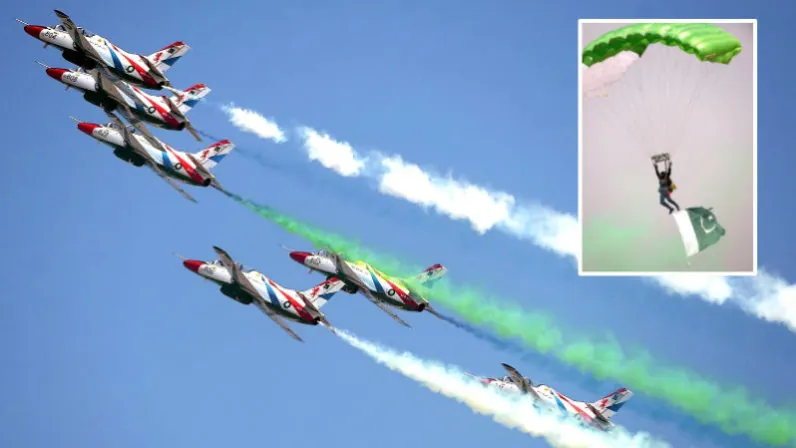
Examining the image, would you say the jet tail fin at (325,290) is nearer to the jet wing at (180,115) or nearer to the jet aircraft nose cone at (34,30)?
the jet wing at (180,115)

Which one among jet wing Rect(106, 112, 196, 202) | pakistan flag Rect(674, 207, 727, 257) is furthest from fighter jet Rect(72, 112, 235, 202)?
pakistan flag Rect(674, 207, 727, 257)

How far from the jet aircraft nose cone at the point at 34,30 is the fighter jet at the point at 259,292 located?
11.7 metres

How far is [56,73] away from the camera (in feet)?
300

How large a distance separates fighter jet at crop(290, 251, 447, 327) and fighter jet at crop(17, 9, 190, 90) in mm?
9892

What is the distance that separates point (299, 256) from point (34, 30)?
1485 cm

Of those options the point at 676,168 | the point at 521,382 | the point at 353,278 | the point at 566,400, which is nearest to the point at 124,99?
the point at 353,278

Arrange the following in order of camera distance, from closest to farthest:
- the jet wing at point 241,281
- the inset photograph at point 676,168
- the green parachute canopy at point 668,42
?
the green parachute canopy at point 668,42 < the jet wing at point 241,281 < the inset photograph at point 676,168

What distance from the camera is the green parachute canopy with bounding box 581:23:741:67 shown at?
273 ft

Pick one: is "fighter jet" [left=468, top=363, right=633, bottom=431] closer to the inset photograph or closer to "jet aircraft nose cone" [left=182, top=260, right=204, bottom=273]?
the inset photograph

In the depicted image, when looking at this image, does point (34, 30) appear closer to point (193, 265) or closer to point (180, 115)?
point (180, 115)

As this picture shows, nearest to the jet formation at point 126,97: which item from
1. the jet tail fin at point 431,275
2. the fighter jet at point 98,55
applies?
the fighter jet at point 98,55

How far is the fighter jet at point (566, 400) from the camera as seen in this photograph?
310 ft

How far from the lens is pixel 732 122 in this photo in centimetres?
11156

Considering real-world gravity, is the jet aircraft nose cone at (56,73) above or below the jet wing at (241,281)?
above
